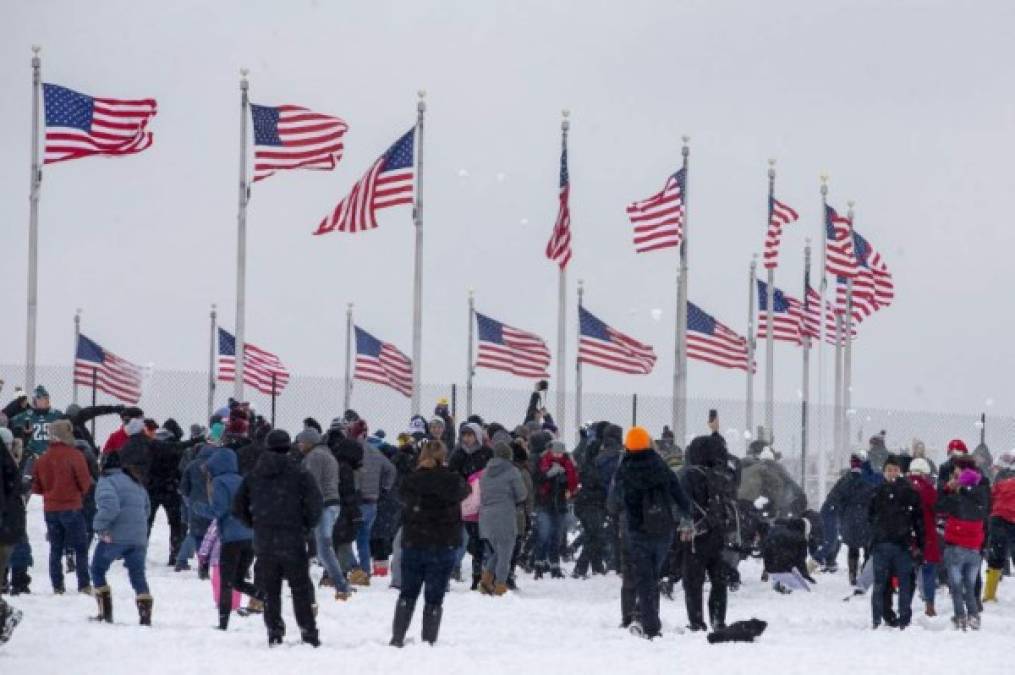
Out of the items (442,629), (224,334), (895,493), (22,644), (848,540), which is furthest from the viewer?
(224,334)

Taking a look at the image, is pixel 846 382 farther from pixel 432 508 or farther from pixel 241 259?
pixel 432 508

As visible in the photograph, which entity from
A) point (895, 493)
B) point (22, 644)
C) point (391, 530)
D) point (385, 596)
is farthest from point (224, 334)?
point (22, 644)

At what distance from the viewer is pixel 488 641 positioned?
59.5 feet

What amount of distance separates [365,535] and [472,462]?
59.0 inches

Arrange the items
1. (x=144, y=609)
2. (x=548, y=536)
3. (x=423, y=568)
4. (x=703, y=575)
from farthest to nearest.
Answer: (x=548, y=536)
(x=703, y=575)
(x=144, y=609)
(x=423, y=568)

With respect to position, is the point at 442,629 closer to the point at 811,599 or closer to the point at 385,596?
the point at 385,596

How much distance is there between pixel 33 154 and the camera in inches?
1391

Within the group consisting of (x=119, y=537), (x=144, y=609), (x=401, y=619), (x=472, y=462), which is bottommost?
(x=144, y=609)

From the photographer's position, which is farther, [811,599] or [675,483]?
[811,599]

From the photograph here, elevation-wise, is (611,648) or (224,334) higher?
(224,334)

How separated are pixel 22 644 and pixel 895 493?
28.3 ft

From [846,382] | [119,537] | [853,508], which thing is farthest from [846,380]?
[119,537]

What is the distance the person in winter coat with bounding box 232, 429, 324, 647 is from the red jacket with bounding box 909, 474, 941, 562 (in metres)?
7.21

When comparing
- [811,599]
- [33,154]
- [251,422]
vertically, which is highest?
[33,154]
